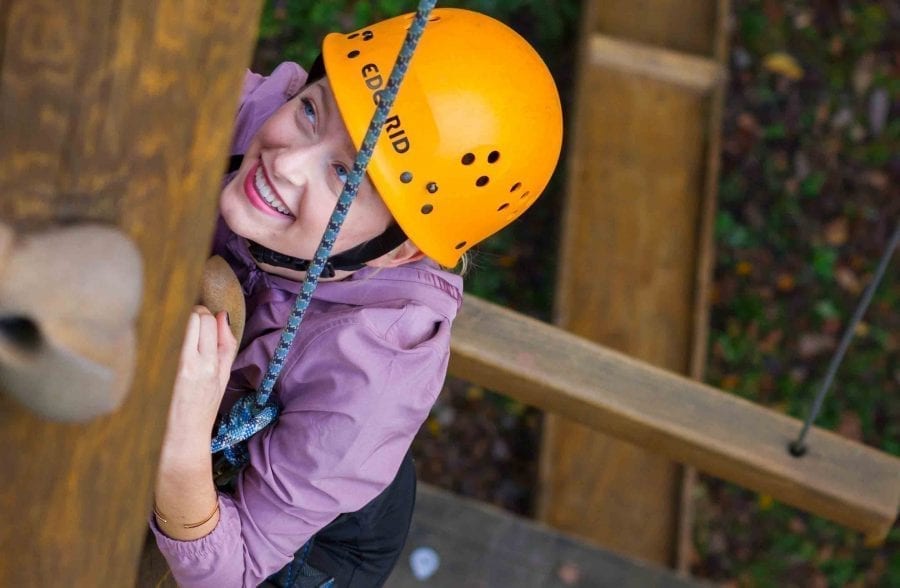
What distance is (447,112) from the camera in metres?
1.80

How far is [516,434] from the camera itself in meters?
4.64

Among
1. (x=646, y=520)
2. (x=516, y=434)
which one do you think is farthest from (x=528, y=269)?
(x=646, y=520)

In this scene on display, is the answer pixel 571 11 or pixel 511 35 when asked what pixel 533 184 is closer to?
pixel 511 35

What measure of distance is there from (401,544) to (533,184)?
963 mm

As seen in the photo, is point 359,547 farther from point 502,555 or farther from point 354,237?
point 502,555

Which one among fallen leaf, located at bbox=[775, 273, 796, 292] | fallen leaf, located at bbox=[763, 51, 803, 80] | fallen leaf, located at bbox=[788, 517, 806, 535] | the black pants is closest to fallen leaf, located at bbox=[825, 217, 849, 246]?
fallen leaf, located at bbox=[775, 273, 796, 292]

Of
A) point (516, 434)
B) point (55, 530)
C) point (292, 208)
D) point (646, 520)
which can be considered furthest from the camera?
Answer: point (516, 434)

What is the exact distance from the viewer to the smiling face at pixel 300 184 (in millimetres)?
1737

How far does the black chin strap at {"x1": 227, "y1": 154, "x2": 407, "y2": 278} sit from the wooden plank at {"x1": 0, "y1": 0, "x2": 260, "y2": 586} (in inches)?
32.4

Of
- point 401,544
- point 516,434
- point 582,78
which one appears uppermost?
point 401,544

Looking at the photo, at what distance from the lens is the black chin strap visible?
190 centimetres

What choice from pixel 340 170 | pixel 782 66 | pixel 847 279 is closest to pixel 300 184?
pixel 340 170

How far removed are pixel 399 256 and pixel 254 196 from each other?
329 millimetres

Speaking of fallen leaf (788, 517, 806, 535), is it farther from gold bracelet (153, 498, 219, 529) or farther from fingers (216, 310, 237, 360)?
fingers (216, 310, 237, 360)
